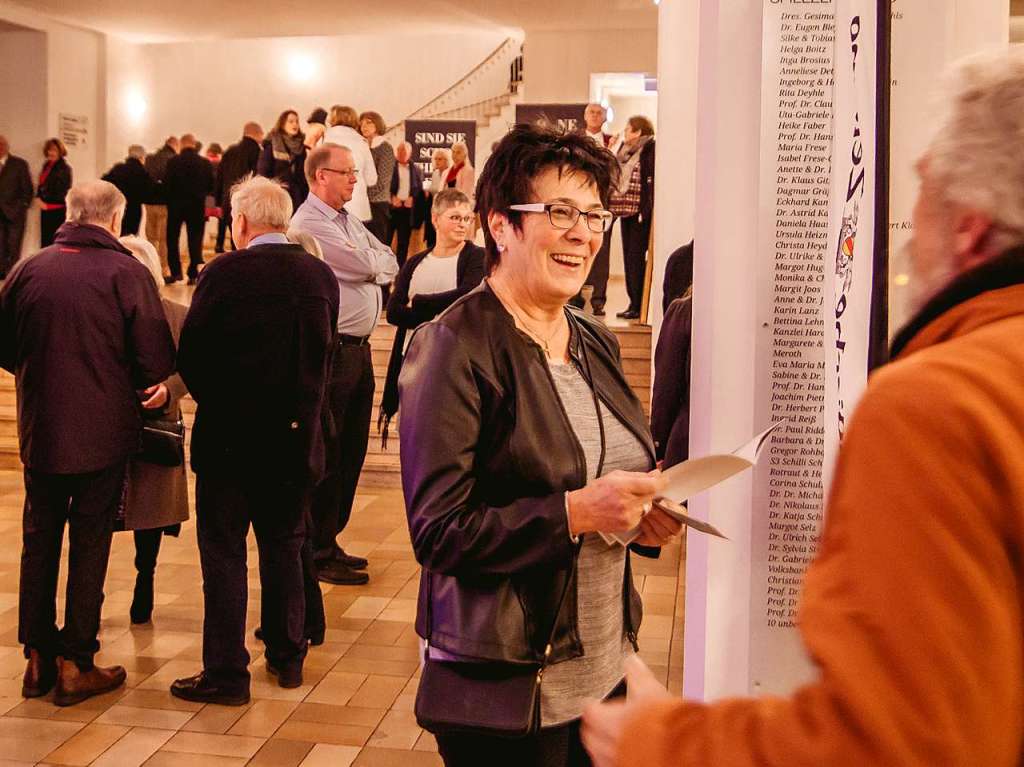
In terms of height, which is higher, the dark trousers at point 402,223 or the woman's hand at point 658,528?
the dark trousers at point 402,223

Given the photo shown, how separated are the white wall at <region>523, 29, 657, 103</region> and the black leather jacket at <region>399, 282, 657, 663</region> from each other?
15.2m

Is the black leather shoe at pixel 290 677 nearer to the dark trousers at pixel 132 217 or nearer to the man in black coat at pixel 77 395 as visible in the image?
the man in black coat at pixel 77 395

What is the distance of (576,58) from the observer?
16.6m

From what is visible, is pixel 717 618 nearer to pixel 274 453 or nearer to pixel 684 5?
pixel 274 453

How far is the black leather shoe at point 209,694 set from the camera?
3.86 metres

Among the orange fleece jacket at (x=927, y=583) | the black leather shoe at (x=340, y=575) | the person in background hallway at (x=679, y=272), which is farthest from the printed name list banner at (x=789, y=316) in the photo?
the black leather shoe at (x=340, y=575)

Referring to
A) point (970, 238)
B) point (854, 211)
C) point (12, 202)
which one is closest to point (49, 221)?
point (12, 202)

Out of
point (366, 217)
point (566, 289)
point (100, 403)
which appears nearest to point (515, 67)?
point (366, 217)

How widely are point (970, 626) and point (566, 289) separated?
1.20 m

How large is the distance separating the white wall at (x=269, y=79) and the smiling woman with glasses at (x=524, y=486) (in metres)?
17.3

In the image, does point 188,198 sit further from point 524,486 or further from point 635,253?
point 524,486

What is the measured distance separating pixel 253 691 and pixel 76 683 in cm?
60

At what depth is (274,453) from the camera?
12.2ft

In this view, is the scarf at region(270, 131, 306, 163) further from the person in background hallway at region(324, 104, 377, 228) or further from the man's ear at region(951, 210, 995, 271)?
the man's ear at region(951, 210, 995, 271)
